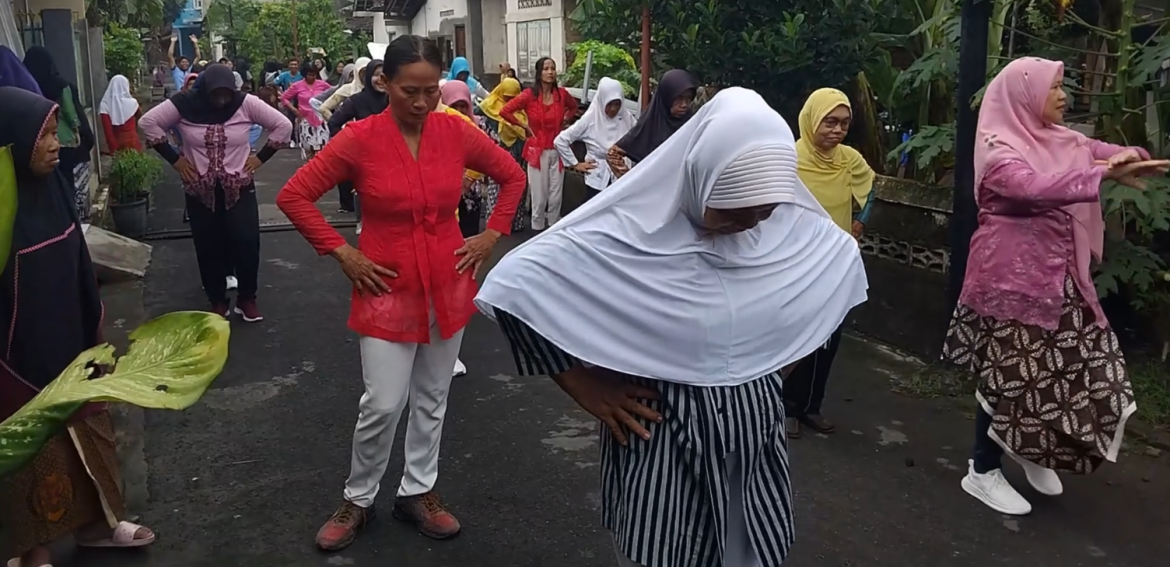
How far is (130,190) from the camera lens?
981 centimetres

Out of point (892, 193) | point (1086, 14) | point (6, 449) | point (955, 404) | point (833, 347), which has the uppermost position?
point (1086, 14)

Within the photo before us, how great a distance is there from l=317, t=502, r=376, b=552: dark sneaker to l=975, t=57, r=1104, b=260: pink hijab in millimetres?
2540

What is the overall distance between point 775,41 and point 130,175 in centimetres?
609

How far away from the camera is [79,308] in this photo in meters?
3.46

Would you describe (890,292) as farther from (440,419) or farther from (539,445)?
(440,419)

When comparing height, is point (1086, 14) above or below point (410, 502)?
above

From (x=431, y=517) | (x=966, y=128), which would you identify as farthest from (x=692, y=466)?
(x=966, y=128)

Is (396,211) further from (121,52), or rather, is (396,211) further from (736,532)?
(121,52)

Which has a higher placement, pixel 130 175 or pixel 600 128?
pixel 600 128

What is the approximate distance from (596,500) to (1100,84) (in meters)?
4.16

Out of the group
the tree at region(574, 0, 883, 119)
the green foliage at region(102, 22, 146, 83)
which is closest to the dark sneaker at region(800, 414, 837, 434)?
the tree at region(574, 0, 883, 119)

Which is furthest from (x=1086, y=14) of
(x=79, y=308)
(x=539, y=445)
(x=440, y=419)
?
(x=79, y=308)

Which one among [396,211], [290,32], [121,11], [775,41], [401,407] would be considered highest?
[121,11]

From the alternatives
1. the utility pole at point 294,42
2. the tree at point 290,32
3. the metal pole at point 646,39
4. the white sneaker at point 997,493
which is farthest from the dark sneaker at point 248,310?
the tree at point 290,32
